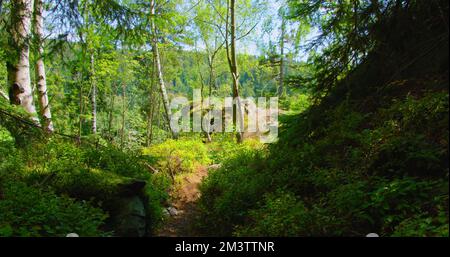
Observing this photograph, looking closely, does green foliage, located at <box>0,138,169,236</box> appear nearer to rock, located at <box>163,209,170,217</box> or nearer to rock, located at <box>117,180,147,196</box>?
rock, located at <box>117,180,147,196</box>

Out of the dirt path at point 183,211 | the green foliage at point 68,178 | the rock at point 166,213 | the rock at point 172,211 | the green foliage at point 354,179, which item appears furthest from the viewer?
the rock at point 172,211

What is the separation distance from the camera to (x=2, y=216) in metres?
4.14

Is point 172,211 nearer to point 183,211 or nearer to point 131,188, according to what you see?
point 183,211

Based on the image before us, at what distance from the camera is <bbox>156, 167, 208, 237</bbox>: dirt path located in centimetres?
745

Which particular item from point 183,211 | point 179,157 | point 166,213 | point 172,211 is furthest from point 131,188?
point 179,157

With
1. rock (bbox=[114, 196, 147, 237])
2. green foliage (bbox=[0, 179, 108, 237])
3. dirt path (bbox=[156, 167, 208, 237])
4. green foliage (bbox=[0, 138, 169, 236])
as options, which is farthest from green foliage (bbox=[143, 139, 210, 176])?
green foliage (bbox=[0, 179, 108, 237])

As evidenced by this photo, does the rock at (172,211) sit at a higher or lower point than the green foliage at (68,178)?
lower

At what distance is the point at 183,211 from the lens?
907 centimetres

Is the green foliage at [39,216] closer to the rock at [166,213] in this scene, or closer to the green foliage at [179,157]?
the rock at [166,213]

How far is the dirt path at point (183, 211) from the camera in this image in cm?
745

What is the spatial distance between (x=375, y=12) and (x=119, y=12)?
15.5ft

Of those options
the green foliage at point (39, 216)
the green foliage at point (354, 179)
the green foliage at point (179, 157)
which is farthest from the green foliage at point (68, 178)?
the green foliage at point (179, 157)
